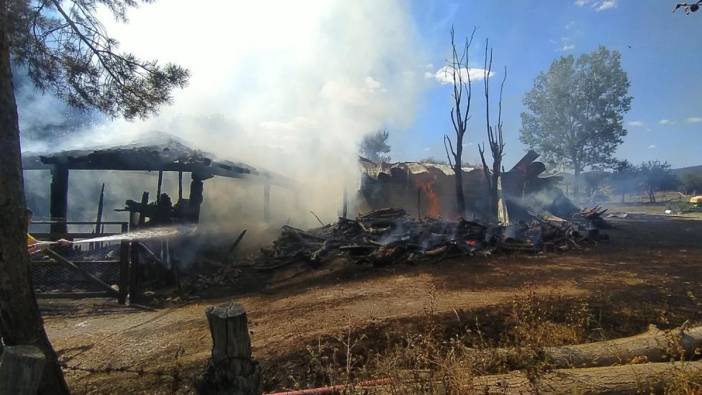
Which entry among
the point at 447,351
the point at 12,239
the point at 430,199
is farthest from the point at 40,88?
the point at 430,199

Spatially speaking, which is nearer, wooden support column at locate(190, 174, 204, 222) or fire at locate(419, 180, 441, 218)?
wooden support column at locate(190, 174, 204, 222)

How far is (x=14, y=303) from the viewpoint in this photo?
300 cm

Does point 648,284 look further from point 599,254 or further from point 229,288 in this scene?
point 229,288

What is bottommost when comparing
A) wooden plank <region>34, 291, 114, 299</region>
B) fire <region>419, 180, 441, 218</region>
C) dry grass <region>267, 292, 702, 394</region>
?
wooden plank <region>34, 291, 114, 299</region>

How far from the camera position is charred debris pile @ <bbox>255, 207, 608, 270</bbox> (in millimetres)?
10602

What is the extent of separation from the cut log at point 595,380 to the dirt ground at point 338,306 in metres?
0.90

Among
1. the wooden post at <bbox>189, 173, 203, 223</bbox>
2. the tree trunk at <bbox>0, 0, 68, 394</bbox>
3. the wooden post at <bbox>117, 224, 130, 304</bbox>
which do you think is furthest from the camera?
the wooden post at <bbox>189, 173, 203, 223</bbox>

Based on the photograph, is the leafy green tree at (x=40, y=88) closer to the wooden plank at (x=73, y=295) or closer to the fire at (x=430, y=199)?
the wooden plank at (x=73, y=295)

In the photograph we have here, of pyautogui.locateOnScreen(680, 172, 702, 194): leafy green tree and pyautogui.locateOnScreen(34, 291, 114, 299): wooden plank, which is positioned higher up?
pyautogui.locateOnScreen(680, 172, 702, 194): leafy green tree

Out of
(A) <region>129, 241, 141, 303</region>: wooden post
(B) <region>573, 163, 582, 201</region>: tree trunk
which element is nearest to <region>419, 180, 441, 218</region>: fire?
(A) <region>129, 241, 141, 303</region>: wooden post

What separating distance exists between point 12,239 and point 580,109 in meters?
45.5

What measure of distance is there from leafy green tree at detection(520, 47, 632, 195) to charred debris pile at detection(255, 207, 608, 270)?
30.7 m

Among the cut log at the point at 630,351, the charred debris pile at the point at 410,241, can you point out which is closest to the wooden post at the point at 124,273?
the charred debris pile at the point at 410,241

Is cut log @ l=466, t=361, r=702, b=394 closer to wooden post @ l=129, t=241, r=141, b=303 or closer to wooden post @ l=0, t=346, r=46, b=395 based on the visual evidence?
wooden post @ l=0, t=346, r=46, b=395
